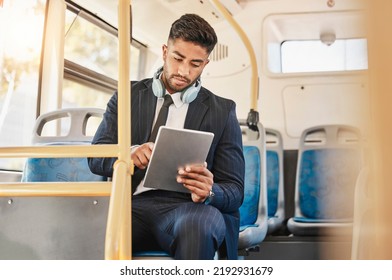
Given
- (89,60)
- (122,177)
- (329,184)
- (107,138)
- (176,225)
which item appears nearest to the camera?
(122,177)

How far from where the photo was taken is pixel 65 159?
2020 mm

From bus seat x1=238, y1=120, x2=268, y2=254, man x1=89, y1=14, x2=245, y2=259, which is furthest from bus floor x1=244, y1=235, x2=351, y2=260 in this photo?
man x1=89, y1=14, x2=245, y2=259

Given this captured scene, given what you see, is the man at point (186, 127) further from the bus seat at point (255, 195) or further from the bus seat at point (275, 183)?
the bus seat at point (275, 183)

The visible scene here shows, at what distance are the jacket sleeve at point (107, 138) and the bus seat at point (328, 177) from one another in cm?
146

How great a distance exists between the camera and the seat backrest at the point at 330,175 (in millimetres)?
2805

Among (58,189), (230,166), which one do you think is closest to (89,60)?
(230,166)

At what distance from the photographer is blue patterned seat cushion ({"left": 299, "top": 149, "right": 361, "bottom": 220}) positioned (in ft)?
9.20

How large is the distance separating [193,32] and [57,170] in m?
0.80

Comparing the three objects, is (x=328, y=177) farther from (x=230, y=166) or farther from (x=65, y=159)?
(x=65, y=159)

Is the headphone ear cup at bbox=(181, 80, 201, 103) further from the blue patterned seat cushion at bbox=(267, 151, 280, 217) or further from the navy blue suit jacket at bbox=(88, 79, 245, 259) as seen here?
the blue patterned seat cushion at bbox=(267, 151, 280, 217)

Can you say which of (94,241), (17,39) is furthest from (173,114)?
(17,39)

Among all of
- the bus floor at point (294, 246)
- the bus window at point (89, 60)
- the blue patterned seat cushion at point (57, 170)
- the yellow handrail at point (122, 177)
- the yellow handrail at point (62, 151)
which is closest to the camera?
the yellow handrail at point (122, 177)

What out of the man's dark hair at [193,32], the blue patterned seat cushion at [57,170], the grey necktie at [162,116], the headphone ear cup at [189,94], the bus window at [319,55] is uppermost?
the bus window at [319,55]

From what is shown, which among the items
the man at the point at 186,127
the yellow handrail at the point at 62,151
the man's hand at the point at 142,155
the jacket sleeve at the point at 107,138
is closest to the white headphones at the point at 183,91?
the man at the point at 186,127
